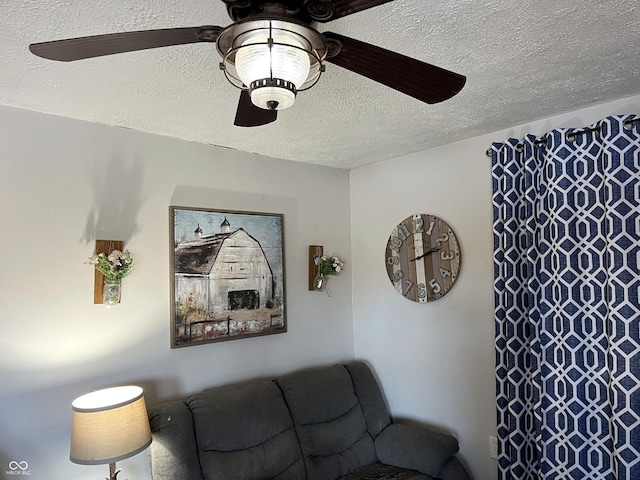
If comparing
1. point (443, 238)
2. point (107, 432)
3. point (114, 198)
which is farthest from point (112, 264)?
point (443, 238)

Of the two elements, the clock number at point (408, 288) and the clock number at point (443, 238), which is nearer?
the clock number at point (443, 238)


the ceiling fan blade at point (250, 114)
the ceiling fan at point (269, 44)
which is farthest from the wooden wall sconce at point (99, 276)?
the ceiling fan at point (269, 44)

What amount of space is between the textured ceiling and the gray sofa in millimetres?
1544

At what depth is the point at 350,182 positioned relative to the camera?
3639mm

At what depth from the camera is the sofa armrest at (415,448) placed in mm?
2619

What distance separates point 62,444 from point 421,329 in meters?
2.20

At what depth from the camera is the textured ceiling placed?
1419 mm

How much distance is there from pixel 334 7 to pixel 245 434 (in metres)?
2.18

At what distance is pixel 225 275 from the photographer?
279 centimetres

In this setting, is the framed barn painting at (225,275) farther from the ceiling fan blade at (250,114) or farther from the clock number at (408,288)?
the ceiling fan blade at (250,114)

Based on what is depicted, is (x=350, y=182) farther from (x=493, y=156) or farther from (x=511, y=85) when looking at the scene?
(x=511, y=85)

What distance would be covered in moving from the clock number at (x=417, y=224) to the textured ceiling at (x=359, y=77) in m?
0.56

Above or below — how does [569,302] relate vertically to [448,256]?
below

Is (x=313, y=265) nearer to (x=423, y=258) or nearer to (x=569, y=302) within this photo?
(x=423, y=258)
